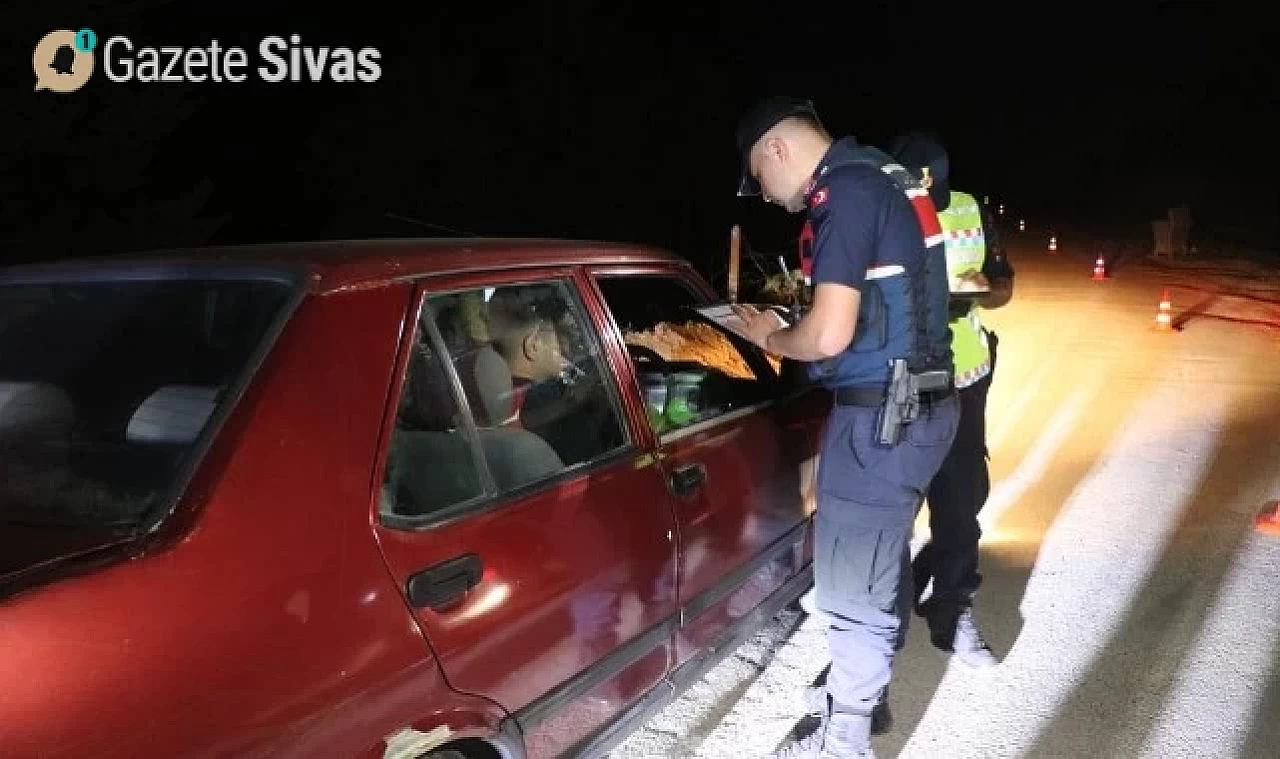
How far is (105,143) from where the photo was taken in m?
11.5

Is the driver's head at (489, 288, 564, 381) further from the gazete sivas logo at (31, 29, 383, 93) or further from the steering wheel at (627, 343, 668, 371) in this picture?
the gazete sivas logo at (31, 29, 383, 93)

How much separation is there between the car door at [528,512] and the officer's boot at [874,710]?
0.79 m

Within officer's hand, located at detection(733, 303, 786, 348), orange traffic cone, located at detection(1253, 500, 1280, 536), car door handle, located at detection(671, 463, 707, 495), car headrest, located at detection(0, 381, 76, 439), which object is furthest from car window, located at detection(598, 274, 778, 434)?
orange traffic cone, located at detection(1253, 500, 1280, 536)

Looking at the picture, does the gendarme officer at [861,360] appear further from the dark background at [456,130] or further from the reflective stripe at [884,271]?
the dark background at [456,130]

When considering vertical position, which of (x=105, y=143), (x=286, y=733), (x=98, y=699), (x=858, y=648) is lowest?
(x=858, y=648)

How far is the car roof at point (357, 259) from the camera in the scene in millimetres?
2029

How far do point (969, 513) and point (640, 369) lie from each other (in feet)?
4.53

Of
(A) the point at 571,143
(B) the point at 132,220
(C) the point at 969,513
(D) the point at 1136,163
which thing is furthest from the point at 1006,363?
(D) the point at 1136,163

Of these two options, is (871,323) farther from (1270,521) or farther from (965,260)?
(1270,521)

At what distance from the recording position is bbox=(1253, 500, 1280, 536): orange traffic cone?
4.84 m

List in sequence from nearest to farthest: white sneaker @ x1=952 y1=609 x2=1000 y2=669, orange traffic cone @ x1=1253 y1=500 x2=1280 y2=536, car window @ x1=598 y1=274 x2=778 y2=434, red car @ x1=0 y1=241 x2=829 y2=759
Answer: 1. red car @ x1=0 y1=241 x2=829 y2=759
2. car window @ x1=598 y1=274 x2=778 y2=434
3. white sneaker @ x1=952 y1=609 x2=1000 y2=669
4. orange traffic cone @ x1=1253 y1=500 x2=1280 y2=536

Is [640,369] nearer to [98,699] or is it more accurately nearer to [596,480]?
[596,480]

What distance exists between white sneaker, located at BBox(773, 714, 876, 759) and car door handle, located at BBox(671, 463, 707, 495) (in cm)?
85

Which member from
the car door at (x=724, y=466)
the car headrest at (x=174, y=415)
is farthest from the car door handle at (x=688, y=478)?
the car headrest at (x=174, y=415)
